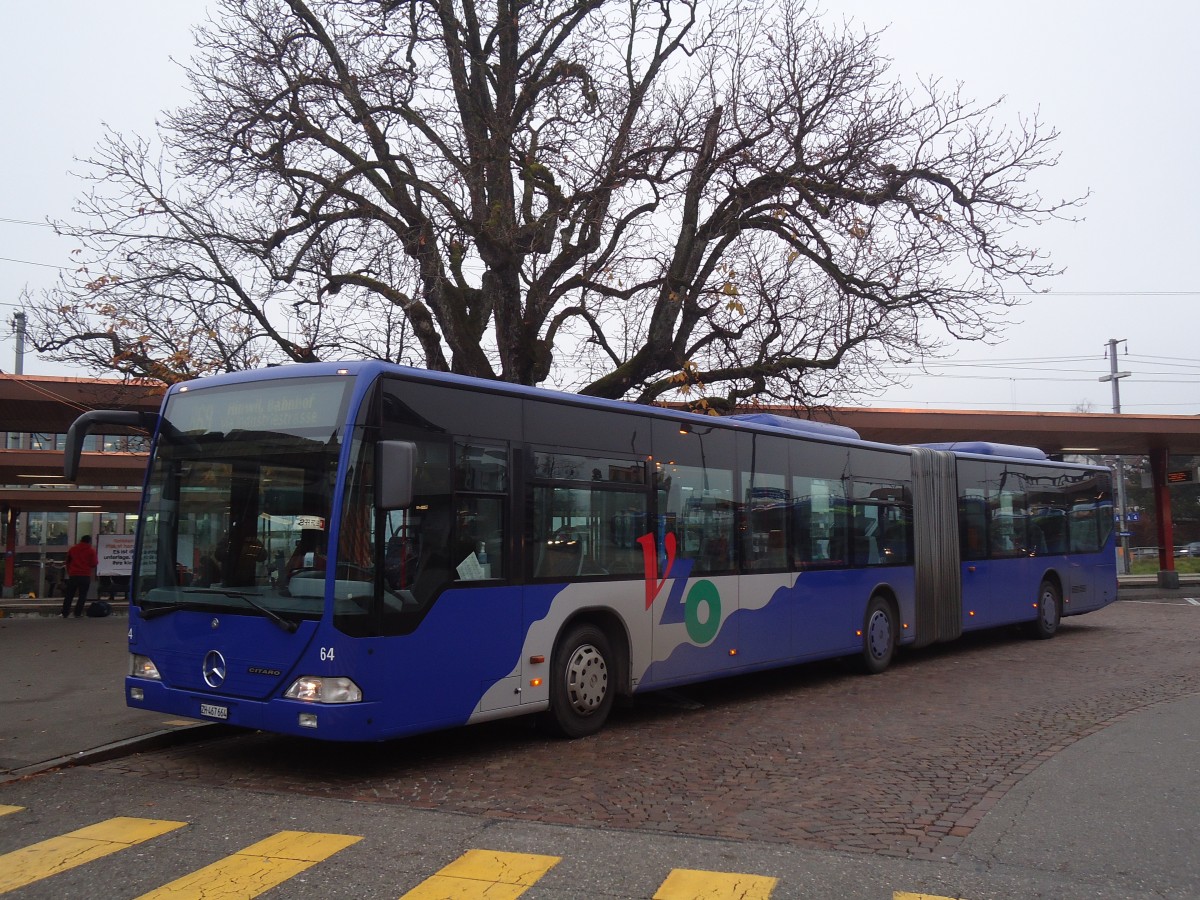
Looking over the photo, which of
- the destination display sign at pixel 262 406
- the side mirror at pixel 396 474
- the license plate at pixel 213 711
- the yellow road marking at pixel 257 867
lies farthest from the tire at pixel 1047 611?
the yellow road marking at pixel 257 867

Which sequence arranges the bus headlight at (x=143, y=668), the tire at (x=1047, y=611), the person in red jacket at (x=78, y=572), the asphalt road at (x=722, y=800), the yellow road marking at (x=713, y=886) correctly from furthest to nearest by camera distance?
1. the person in red jacket at (x=78, y=572)
2. the tire at (x=1047, y=611)
3. the bus headlight at (x=143, y=668)
4. the asphalt road at (x=722, y=800)
5. the yellow road marking at (x=713, y=886)

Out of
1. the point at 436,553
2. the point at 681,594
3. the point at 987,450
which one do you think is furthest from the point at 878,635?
the point at 436,553

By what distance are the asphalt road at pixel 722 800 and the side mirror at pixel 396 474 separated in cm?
199

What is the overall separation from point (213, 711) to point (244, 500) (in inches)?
60.7

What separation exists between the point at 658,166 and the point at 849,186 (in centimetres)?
290

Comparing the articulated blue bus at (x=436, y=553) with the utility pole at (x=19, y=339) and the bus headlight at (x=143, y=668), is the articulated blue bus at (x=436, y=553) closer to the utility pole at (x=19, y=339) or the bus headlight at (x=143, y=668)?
the bus headlight at (x=143, y=668)

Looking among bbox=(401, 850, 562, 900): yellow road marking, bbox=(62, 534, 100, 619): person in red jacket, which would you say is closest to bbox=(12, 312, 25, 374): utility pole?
bbox=(62, 534, 100, 619): person in red jacket

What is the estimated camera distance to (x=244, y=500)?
7844 mm

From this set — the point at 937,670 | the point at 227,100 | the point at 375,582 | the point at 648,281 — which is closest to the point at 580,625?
the point at 375,582

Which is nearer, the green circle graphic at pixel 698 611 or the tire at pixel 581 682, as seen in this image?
the tire at pixel 581 682

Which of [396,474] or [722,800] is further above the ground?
[396,474]

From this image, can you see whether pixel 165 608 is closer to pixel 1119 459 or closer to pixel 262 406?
pixel 262 406

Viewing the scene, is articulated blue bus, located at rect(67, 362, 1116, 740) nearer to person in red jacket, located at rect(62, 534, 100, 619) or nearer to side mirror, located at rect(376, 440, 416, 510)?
side mirror, located at rect(376, 440, 416, 510)

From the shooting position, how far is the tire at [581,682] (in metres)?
9.03
